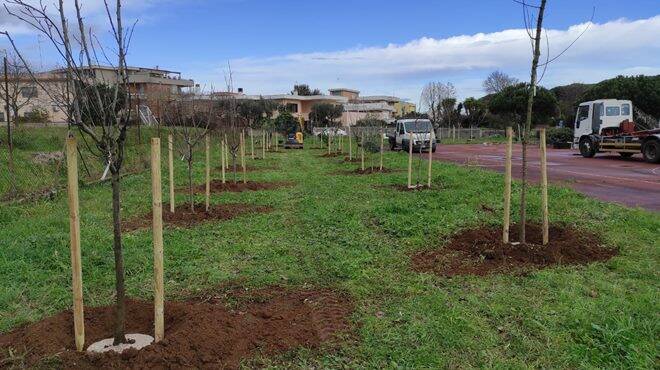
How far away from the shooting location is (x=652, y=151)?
20.1m

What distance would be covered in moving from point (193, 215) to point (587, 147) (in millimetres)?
21103

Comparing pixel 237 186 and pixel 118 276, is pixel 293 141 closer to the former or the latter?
pixel 237 186

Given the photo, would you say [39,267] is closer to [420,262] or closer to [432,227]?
[420,262]

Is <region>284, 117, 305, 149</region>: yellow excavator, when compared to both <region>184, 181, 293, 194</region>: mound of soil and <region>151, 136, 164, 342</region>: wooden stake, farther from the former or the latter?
<region>151, 136, 164, 342</region>: wooden stake

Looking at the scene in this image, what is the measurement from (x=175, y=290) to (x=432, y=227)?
149 inches

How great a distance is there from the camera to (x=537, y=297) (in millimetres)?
4633

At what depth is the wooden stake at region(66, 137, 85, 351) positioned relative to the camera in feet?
10.8

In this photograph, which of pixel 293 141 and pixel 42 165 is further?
pixel 293 141

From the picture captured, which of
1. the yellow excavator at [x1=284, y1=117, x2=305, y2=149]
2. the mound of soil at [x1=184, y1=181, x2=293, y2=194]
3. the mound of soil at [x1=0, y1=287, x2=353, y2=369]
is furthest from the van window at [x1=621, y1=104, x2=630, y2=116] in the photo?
the mound of soil at [x1=0, y1=287, x2=353, y2=369]

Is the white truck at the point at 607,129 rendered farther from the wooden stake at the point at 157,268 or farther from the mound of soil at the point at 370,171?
the wooden stake at the point at 157,268

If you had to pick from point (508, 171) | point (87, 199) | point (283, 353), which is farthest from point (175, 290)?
point (87, 199)

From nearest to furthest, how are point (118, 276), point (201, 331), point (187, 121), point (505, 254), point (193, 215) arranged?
point (118, 276) → point (201, 331) → point (505, 254) → point (193, 215) → point (187, 121)

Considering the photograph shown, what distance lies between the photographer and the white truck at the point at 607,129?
2180 cm

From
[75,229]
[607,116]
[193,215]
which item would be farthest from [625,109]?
[75,229]
